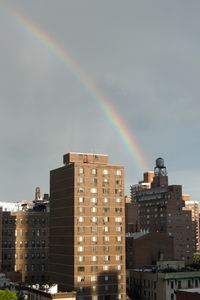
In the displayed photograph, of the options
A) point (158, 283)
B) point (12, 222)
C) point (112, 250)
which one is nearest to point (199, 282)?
point (158, 283)

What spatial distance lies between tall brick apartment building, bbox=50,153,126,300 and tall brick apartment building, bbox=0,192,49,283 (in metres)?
45.1

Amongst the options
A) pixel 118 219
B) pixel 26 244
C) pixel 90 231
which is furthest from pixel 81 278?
pixel 26 244

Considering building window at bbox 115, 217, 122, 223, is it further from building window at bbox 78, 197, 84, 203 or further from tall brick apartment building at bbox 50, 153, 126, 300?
building window at bbox 78, 197, 84, 203

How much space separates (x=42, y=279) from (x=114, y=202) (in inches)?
2322

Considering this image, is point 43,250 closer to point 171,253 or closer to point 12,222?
point 12,222

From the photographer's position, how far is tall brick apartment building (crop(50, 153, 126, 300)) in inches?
4178

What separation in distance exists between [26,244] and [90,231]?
59184 millimetres

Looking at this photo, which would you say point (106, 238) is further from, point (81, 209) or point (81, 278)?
point (81, 278)

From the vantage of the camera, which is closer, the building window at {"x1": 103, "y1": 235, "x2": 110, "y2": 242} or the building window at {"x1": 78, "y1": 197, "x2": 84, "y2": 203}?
the building window at {"x1": 78, "y1": 197, "x2": 84, "y2": 203}

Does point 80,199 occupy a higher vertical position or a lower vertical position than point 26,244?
higher

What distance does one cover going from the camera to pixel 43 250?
16288 centimetres

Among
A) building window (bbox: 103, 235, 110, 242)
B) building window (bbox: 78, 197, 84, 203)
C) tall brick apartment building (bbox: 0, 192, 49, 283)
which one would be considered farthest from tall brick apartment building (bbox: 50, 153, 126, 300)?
tall brick apartment building (bbox: 0, 192, 49, 283)

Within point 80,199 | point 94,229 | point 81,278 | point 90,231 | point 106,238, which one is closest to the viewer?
point 81,278

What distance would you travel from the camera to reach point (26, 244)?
16125cm
